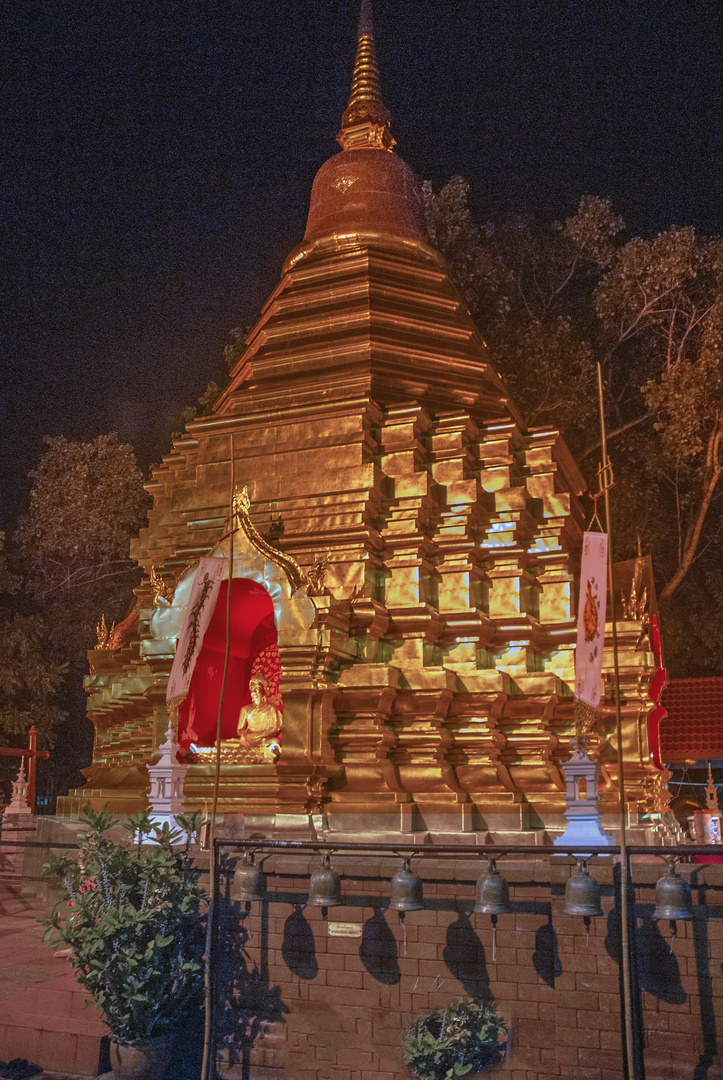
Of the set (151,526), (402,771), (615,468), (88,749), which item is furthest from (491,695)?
(88,749)

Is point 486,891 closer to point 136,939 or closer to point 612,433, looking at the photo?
point 136,939

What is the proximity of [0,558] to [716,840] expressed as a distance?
54.0ft

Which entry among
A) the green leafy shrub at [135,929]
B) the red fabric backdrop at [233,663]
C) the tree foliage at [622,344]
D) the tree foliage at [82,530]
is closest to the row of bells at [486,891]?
the green leafy shrub at [135,929]

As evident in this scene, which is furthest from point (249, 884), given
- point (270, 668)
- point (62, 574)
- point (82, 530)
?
point (62, 574)

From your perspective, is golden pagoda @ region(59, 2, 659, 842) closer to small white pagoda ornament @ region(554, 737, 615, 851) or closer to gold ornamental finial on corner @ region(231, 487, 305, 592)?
gold ornamental finial on corner @ region(231, 487, 305, 592)

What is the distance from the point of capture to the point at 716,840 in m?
12.1

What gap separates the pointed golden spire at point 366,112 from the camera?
1759 centimetres

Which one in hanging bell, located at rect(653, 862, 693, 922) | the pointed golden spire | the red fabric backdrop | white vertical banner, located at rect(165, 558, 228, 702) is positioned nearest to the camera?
hanging bell, located at rect(653, 862, 693, 922)

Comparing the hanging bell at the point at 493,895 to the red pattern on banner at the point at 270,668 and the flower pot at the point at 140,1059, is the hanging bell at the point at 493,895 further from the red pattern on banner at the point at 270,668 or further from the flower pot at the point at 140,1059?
the red pattern on banner at the point at 270,668

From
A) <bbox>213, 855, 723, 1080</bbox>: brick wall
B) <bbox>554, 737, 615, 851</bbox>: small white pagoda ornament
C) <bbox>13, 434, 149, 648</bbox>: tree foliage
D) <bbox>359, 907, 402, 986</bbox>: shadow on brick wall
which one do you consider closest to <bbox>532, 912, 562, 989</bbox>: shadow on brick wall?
<bbox>213, 855, 723, 1080</bbox>: brick wall

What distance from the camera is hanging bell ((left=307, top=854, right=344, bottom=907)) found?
6480mm

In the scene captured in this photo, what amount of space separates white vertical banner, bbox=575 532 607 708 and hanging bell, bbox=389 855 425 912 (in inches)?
89.4

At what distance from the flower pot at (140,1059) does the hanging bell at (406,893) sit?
1963mm

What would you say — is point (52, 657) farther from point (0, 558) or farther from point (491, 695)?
point (491, 695)
